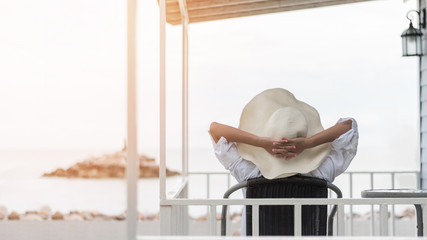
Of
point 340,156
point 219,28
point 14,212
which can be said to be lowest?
point 14,212

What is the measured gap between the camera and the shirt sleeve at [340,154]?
10.1 ft

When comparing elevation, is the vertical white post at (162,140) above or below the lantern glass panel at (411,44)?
below

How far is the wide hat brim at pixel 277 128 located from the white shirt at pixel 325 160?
4cm

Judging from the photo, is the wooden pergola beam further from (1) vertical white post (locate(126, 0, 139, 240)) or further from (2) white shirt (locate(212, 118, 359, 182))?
(1) vertical white post (locate(126, 0, 139, 240))

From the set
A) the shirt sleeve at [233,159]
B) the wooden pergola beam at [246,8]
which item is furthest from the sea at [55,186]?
the shirt sleeve at [233,159]

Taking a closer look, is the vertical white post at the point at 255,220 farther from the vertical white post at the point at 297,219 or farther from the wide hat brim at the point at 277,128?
the wide hat brim at the point at 277,128

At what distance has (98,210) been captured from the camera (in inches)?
782

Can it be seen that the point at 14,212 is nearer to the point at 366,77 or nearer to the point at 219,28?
the point at 219,28

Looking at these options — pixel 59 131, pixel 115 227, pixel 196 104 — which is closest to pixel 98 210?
pixel 59 131

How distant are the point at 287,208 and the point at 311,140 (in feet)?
1.06

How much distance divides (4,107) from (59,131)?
9.42ft

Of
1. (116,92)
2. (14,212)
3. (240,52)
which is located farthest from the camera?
(116,92)

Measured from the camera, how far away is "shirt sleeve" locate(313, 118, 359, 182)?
3.09m

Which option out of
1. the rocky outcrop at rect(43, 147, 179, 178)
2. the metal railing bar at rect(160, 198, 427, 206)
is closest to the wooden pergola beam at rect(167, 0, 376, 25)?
the metal railing bar at rect(160, 198, 427, 206)
